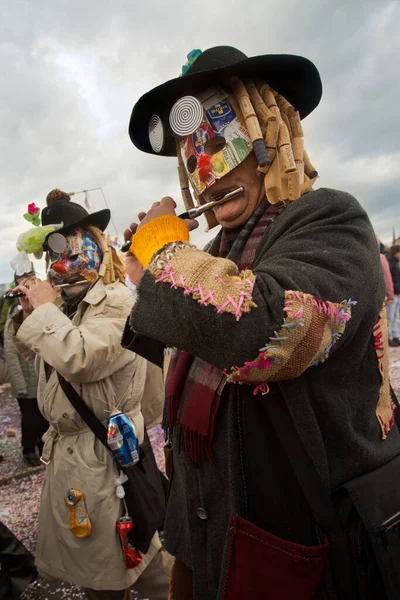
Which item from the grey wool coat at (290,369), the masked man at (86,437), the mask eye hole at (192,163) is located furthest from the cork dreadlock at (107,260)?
the grey wool coat at (290,369)

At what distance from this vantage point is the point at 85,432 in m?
2.32

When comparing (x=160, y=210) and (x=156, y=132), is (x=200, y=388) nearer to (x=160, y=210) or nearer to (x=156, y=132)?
(x=160, y=210)

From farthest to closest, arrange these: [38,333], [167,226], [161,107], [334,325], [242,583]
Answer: [38,333] → [161,107] → [167,226] → [242,583] → [334,325]

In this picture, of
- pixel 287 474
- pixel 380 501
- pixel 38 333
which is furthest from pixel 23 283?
pixel 380 501

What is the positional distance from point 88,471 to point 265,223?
1782 millimetres

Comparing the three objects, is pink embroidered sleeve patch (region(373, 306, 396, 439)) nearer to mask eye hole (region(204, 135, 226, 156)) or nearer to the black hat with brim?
mask eye hole (region(204, 135, 226, 156))

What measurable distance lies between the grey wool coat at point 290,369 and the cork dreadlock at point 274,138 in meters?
0.13

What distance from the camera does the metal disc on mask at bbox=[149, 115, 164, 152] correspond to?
159cm

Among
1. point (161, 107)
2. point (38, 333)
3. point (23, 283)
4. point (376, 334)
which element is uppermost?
point (161, 107)

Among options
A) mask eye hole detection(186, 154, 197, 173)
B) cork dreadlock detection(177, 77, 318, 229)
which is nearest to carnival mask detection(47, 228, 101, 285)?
mask eye hole detection(186, 154, 197, 173)

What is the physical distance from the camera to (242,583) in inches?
43.3

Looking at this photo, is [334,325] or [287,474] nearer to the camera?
[334,325]

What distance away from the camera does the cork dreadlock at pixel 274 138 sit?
4.20 ft

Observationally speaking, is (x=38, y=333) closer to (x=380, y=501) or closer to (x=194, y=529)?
(x=194, y=529)
